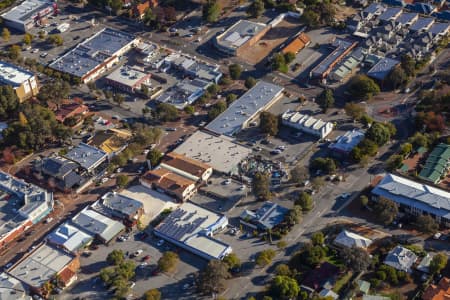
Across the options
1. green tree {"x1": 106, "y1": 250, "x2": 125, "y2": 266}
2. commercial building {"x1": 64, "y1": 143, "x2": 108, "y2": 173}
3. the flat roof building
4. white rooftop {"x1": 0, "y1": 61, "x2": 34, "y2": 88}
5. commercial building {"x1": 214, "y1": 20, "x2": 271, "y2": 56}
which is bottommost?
green tree {"x1": 106, "y1": 250, "x2": 125, "y2": 266}

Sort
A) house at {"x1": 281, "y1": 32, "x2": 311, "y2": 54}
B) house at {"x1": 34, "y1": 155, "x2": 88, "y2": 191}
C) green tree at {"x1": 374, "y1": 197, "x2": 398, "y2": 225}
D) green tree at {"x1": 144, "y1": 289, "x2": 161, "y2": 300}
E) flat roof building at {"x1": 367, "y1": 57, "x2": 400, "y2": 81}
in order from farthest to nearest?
house at {"x1": 281, "y1": 32, "x2": 311, "y2": 54}
flat roof building at {"x1": 367, "y1": 57, "x2": 400, "y2": 81}
house at {"x1": 34, "y1": 155, "x2": 88, "y2": 191}
green tree at {"x1": 374, "y1": 197, "x2": 398, "y2": 225}
green tree at {"x1": 144, "y1": 289, "x2": 161, "y2": 300}

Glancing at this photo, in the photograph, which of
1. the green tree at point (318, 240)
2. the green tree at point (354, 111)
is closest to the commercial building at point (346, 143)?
the green tree at point (354, 111)

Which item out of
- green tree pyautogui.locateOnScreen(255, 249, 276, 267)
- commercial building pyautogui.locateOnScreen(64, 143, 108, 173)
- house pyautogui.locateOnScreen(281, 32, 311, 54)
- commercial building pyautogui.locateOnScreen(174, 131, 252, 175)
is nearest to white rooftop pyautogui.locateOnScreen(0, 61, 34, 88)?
commercial building pyautogui.locateOnScreen(64, 143, 108, 173)

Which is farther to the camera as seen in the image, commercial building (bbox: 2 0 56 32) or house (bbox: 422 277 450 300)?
commercial building (bbox: 2 0 56 32)

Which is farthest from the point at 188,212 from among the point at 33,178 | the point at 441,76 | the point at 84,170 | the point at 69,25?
the point at 69,25

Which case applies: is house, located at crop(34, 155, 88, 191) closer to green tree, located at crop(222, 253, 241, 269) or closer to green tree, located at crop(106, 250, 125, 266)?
green tree, located at crop(106, 250, 125, 266)

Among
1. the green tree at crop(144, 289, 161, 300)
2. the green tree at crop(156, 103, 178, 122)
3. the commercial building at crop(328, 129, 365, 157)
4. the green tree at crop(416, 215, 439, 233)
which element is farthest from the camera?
the green tree at crop(156, 103, 178, 122)

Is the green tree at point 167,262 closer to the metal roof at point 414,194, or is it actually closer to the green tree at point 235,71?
the metal roof at point 414,194
